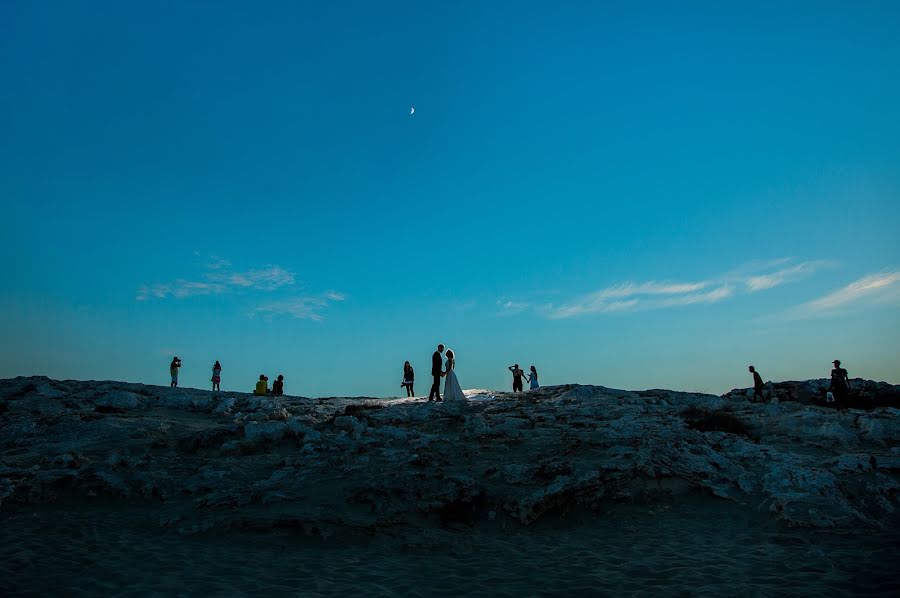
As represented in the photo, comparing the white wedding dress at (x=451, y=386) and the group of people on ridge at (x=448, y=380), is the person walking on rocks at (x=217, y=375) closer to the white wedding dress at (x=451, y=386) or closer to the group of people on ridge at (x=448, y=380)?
the group of people on ridge at (x=448, y=380)

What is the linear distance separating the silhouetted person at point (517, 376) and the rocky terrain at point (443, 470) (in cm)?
1346

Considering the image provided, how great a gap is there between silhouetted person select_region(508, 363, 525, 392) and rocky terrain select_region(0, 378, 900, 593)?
→ 13462 millimetres

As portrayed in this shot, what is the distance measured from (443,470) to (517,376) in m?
21.0

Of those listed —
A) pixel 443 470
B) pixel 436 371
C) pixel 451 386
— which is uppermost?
pixel 436 371

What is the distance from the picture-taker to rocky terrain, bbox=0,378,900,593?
11.8m

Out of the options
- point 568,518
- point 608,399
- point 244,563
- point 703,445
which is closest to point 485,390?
point 608,399

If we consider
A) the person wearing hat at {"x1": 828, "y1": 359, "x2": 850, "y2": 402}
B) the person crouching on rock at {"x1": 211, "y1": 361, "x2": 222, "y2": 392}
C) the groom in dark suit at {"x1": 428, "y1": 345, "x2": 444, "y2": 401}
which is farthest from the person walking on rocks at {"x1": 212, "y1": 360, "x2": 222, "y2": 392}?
the person wearing hat at {"x1": 828, "y1": 359, "x2": 850, "y2": 402}

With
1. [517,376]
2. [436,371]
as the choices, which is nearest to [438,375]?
[436,371]

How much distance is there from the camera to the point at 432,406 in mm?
22859

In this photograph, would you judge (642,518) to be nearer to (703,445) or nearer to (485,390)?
(703,445)

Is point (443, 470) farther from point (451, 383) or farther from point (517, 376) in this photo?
point (517, 376)

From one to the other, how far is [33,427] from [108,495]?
8583 millimetres

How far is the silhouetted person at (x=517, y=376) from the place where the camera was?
34375mm

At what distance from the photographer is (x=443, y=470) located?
1407 centimetres
